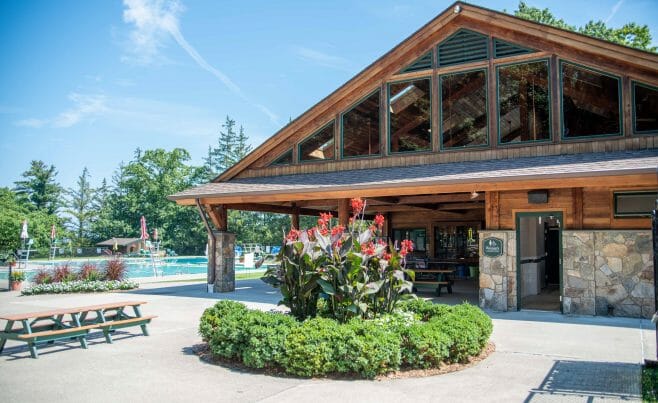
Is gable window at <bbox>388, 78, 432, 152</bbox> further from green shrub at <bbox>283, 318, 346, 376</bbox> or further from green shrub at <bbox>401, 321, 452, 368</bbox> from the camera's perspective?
green shrub at <bbox>283, 318, 346, 376</bbox>

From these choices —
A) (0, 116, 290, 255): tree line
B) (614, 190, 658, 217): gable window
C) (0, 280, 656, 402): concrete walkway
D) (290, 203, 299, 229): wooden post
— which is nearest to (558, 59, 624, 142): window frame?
(614, 190, 658, 217): gable window

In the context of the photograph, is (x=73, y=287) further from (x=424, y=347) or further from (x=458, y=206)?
(x=424, y=347)

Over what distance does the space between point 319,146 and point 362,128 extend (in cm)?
141

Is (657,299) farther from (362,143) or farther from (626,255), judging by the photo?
(362,143)

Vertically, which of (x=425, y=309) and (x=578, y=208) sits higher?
(x=578, y=208)

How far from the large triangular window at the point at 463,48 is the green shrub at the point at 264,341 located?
8.38 m

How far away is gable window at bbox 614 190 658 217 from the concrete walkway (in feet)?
7.01

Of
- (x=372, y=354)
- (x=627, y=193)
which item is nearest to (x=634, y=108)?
(x=627, y=193)

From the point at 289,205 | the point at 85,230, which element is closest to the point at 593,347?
the point at 289,205

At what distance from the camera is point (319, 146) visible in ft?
46.5

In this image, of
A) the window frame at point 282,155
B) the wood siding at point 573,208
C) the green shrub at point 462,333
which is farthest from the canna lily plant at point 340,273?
the window frame at point 282,155

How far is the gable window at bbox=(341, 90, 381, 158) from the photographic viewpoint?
13.3 m

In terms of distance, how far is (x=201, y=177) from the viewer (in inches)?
2413

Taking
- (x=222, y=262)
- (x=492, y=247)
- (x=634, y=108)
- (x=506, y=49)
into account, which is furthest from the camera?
(x=222, y=262)
